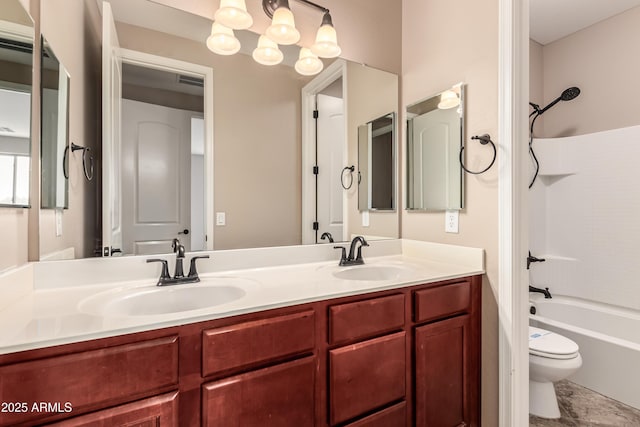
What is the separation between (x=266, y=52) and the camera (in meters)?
1.56

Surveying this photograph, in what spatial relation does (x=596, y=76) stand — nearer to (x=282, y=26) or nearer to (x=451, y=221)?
(x=451, y=221)

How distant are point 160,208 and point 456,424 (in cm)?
167

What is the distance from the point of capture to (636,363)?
5.97 feet

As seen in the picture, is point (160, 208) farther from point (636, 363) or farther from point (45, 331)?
point (636, 363)

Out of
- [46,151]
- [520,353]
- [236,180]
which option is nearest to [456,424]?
[520,353]

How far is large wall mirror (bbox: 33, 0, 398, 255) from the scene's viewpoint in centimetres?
128

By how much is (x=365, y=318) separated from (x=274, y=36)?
1.36 metres

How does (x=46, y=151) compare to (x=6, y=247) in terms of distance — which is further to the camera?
(x=46, y=151)

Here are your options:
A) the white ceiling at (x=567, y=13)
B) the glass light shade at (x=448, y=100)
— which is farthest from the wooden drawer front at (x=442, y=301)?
the white ceiling at (x=567, y=13)

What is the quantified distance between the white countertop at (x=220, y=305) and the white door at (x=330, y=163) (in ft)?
0.64

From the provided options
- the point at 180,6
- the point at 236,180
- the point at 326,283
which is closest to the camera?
the point at 326,283

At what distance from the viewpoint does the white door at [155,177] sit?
130 centimetres

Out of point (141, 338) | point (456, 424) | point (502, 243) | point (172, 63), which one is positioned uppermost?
point (172, 63)

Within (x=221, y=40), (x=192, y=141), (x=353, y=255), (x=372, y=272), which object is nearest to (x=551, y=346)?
(x=372, y=272)
